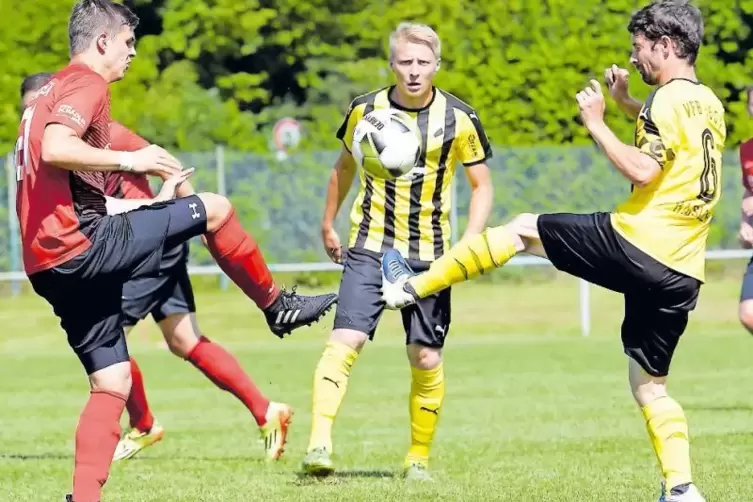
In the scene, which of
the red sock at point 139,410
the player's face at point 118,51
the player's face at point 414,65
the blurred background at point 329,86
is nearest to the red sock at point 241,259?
the player's face at point 118,51

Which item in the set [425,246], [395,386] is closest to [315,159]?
[395,386]

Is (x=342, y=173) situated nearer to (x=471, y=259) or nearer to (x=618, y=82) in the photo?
(x=471, y=259)

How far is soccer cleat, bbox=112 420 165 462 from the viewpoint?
8.74 meters

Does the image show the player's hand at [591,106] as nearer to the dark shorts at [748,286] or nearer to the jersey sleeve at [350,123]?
the jersey sleeve at [350,123]

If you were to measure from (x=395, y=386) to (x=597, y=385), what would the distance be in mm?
1685

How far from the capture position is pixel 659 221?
6.07 metres

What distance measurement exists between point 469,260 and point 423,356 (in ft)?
3.93

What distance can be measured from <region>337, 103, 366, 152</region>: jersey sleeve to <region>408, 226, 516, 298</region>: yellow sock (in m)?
1.21

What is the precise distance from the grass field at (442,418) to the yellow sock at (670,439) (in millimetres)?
500

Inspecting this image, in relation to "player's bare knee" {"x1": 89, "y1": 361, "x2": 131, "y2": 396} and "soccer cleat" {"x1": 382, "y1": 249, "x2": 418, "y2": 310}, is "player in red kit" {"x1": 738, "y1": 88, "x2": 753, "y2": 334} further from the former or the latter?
"player's bare knee" {"x1": 89, "y1": 361, "x2": 131, "y2": 396}

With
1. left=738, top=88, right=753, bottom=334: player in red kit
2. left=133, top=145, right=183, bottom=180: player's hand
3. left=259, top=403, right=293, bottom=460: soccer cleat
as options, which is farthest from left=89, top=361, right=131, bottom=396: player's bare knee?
left=738, top=88, right=753, bottom=334: player in red kit

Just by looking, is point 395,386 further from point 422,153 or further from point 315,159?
point 315,159

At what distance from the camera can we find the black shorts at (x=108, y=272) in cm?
602

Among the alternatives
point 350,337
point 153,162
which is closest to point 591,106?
point 153,162
